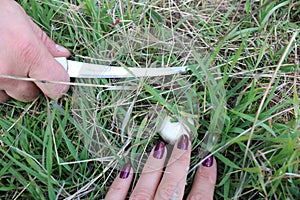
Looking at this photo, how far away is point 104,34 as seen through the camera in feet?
4.17

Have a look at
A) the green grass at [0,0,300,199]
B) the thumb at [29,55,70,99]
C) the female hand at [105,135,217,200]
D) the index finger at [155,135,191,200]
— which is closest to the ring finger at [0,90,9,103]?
the green grass at [0,0,300,199]

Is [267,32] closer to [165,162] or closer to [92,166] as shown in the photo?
[165,162]

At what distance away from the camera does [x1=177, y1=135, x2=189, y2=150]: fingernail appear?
1.13m

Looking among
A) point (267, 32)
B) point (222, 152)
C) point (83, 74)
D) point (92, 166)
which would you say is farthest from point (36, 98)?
point (267, 32)

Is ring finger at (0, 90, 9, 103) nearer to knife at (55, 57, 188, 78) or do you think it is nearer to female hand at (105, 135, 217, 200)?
knife at (55, 57, 188, 78)

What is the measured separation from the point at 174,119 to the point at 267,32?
44 cm

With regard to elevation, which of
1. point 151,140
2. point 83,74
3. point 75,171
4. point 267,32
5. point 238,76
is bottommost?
point 75,171

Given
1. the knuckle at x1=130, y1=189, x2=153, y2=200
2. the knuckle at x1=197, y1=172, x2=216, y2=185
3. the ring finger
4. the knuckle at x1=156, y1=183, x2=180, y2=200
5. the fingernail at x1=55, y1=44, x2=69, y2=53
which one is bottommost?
the knuckle at x1=130, y1=189, x2=153, y2=200

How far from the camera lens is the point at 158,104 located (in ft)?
3.87

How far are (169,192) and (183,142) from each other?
0.49ft

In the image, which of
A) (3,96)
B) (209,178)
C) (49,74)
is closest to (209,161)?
(209,178)

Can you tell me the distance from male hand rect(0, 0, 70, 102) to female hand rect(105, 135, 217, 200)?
0.34m

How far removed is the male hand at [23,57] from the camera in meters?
1.04

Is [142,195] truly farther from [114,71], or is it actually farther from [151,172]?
[114,71]
